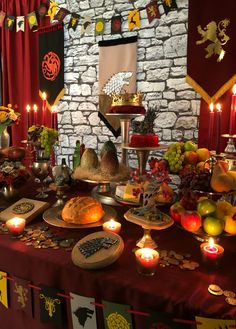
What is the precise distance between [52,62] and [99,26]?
74 centimetres

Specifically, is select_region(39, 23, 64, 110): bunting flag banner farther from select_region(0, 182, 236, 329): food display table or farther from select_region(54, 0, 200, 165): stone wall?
select_region(0, 182, 236, 329): food display table

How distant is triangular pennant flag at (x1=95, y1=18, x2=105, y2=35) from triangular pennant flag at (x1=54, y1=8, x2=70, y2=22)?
0.41 meters

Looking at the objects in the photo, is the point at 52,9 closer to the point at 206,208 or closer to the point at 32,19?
the point at 32,19

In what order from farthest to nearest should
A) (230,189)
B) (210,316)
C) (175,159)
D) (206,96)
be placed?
(206,96), (175,159), (230,189), (210,316)

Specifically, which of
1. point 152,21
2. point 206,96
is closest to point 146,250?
point 206,96

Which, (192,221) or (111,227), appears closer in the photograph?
(192,221)

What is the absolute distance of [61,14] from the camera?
11.0 feet

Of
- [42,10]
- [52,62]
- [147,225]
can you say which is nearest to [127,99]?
[147,225]

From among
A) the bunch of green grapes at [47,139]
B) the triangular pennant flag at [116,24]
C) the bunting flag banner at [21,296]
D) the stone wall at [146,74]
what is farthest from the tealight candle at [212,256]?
the triangular pennant flag at [116,24]

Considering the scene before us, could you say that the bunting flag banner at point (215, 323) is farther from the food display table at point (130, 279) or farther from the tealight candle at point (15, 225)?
the tealight candle at point (15, 225)

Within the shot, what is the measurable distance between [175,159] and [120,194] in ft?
1.38

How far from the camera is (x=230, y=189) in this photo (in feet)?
3.31

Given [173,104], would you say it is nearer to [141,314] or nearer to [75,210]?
[75,210]

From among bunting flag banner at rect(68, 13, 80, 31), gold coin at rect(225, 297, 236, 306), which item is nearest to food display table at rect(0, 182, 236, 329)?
gold coin at rect(225, 297, 236, 306)
